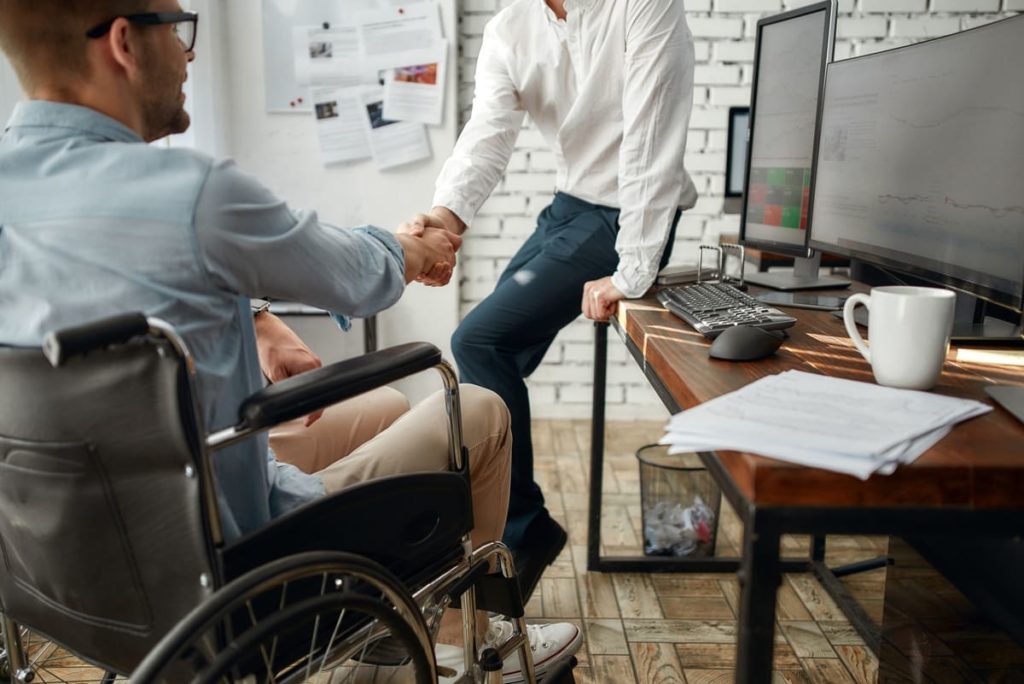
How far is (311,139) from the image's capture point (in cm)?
311

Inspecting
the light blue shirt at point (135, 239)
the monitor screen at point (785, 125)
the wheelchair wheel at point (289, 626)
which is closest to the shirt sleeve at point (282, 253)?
the light blue shirt at point (135, 239)

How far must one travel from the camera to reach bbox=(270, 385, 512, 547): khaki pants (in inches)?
45.8

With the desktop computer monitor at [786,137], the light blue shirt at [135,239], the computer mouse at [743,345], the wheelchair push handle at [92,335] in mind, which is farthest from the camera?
the desktop computer monitor at [786,137]

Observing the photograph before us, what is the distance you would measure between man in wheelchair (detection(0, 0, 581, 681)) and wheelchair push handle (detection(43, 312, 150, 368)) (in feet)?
0.37

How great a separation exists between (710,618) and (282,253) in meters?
1.33

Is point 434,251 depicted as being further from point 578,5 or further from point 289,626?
point 578,5

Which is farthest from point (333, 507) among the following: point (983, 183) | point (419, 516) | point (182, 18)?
point (983, 183)

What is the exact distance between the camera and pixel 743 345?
1144 millimetres

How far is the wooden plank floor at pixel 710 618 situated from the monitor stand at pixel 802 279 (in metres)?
0.61

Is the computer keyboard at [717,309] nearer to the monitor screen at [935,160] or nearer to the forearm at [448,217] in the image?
the monitor screen at [935,160]

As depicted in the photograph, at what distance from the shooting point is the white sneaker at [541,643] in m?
1.53

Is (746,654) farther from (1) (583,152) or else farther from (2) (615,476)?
(2) (615,476)

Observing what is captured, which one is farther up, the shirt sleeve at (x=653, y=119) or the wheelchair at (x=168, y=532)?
the shirt sleeve at (x=653, y=119)

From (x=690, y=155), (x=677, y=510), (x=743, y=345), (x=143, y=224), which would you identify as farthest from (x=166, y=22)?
(x=690, y=155)
